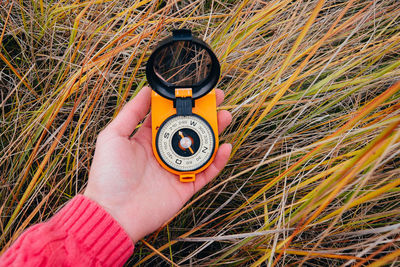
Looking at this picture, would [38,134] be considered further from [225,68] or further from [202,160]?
[225,68]

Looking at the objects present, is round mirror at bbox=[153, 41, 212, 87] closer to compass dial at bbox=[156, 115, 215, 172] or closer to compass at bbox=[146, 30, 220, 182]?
compass at bbox=[146, 30, 220, 182]

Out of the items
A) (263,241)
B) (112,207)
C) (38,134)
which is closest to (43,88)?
(38,134)

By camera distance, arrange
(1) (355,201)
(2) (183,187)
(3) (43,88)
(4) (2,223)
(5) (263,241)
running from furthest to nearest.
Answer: (3) (43,88)
(2) (183,187)
(4) (2,223)
(5) (263,241)
(1) (355,201)

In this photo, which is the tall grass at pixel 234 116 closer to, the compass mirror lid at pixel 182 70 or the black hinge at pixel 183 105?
the compass mirror lid at pixel 182 70

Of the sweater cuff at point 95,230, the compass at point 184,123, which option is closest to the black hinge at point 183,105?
the compass at point 184,123

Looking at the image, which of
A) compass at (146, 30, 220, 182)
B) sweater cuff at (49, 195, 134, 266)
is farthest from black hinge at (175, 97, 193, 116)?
sweater cuff at (49, 195, 134, 266)

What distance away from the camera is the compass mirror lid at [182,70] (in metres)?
1.43

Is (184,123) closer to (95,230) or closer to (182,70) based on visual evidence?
(182,70)

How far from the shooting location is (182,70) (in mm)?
A: 1685

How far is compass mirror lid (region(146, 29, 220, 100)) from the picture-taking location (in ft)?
4.70

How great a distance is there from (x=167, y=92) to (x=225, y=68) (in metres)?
0.41

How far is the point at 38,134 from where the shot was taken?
144 cm

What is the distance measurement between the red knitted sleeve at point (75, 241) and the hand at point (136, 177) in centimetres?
7

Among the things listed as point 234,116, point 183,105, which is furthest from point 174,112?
point 234,116
